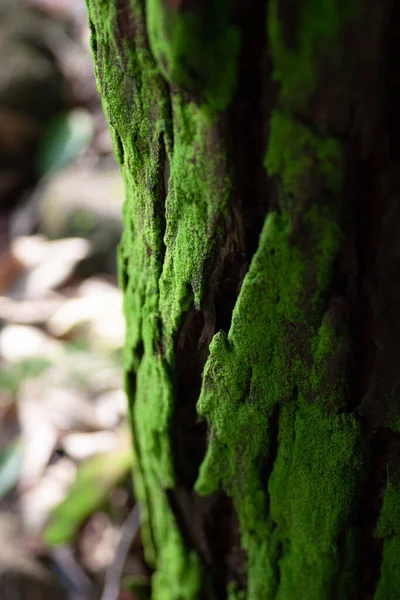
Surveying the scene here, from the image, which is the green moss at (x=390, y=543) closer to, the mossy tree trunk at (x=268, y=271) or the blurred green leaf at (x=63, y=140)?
the mossy tree trunk at (x=268, y=271)

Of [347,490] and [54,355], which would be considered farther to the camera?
[54,355]

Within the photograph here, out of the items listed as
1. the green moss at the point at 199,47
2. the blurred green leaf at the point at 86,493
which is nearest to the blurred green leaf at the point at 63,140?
the blurred green leaf at the point at 86,493

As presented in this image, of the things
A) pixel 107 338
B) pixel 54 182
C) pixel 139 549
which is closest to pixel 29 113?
pixel 54 182

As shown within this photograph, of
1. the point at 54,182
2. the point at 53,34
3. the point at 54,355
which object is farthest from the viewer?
the point at 53,34

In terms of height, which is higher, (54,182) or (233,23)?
(54,182)

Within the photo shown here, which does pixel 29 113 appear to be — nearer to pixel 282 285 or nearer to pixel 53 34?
pixel 53 34

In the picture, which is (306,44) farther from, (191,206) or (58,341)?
(58,341)

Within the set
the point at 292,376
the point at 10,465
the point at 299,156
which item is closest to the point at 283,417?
the point at 292,376

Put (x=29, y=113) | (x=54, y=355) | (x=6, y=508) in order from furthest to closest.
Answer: (x=29, y=113) < (x=54, y=355) < (x=6, y=508)
